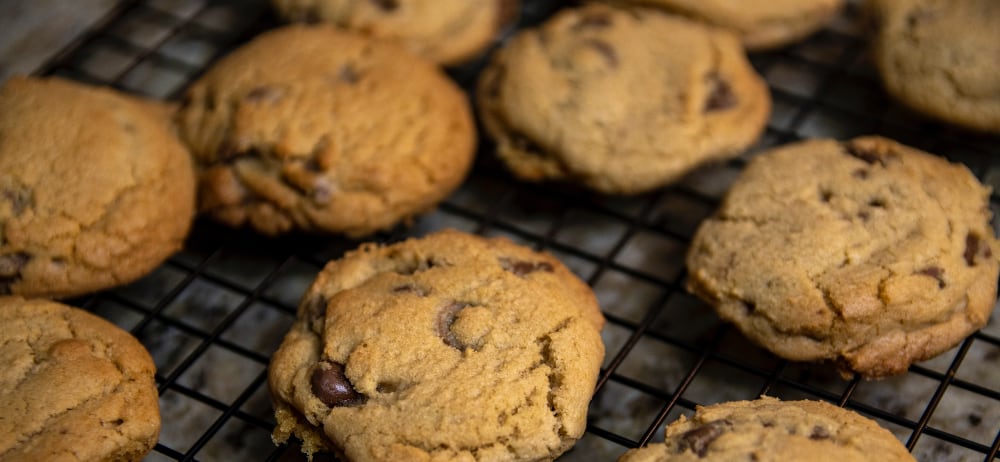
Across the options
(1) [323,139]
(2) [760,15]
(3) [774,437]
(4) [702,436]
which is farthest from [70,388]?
(2) [760,15]

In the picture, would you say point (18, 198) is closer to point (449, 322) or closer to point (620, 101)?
point (449, 322)

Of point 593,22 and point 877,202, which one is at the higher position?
point 593,22

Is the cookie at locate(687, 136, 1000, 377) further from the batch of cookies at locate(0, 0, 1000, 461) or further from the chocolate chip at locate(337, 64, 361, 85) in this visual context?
the chocolate chip at locate(337, 64, 361, 85)

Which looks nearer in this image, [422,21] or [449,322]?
[449,322]

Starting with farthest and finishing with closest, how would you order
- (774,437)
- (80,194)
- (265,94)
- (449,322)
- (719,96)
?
(719,96) → (265,94) → (80,194) → (449,322) → (774,437)

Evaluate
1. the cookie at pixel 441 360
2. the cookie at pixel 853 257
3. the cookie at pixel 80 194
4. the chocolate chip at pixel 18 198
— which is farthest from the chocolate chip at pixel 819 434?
the chocolate chip at pixel 18 198

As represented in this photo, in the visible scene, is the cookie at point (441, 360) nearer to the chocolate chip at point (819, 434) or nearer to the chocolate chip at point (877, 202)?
the chocolate chip at point (819, 434)

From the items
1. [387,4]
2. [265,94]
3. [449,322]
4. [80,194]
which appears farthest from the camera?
[387,4]
